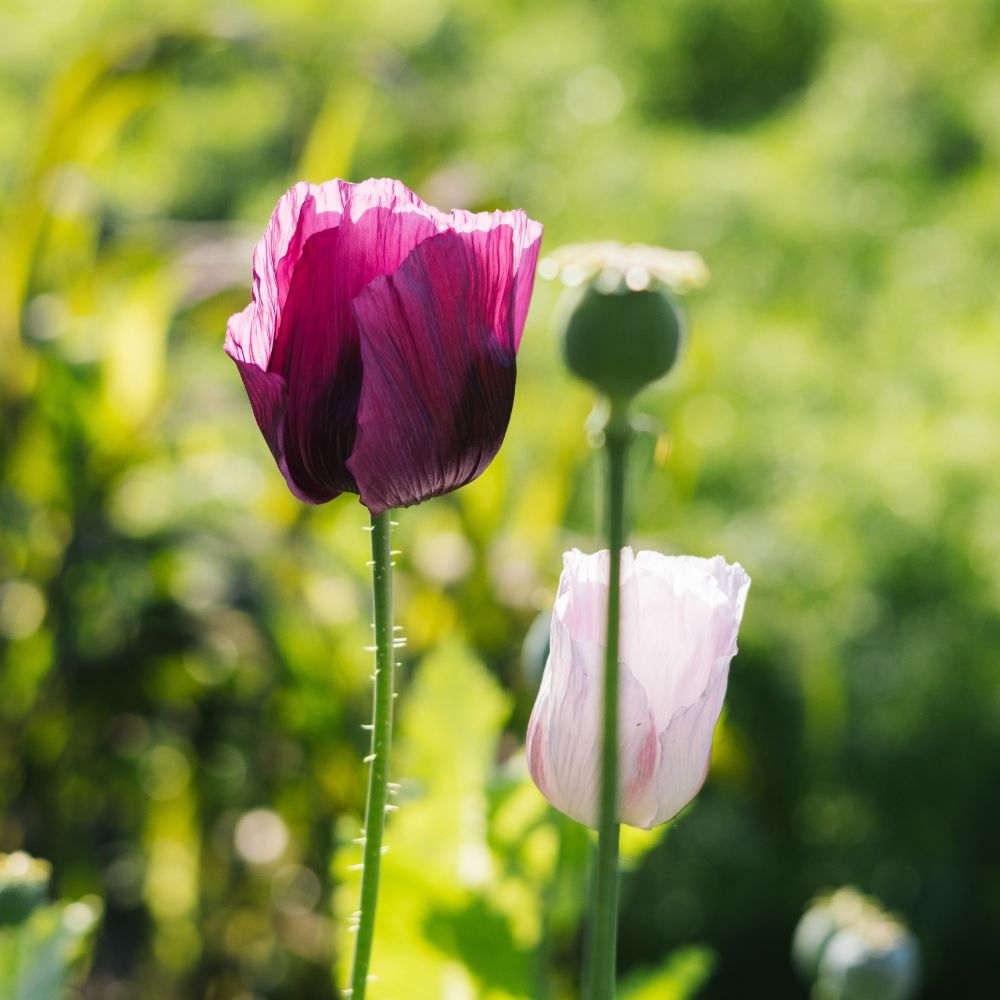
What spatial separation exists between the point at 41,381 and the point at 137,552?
0.13m

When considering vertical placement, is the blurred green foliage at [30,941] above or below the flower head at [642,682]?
below

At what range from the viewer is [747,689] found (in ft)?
3.29

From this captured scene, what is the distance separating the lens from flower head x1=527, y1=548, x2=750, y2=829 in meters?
0.23

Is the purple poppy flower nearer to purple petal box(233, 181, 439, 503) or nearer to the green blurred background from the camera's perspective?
purple petal box(233, 181, 439, 503)

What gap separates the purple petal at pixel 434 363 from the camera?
0.21 meters

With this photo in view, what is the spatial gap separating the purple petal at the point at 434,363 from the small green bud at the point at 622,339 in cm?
1

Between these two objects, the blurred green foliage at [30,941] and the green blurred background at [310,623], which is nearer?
the blurred green foliage at [30,941]

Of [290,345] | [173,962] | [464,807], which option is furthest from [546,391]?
[290,345]

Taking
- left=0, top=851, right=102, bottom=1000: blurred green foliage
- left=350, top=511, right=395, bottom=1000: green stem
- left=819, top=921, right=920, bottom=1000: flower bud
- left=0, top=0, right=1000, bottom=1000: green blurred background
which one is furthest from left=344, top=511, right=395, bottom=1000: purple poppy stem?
left=0, top=0, right=1000, bottom=1000: green blurred background

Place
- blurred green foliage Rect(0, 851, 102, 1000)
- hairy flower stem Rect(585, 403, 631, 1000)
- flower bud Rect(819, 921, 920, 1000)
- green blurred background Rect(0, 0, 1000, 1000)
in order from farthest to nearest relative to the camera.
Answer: green blurred background Rect(0, 0, 1000, 1000) → flower bud Rect(819, 921, 920, 1000) → blurred green foliage Rect(0, 851, 102, 1000) → hairy flower stem Rect(585, 403, 631, 1000)

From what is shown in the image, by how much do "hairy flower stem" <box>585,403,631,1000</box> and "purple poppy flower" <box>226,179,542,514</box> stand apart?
→ 3 centimetres

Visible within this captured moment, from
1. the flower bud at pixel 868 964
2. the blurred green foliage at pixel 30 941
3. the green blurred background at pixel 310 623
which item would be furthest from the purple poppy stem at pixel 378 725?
the green blurred background at pixel 310 623

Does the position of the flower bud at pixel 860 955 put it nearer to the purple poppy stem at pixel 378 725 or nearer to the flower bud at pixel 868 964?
the flower bud at pixel 868 964

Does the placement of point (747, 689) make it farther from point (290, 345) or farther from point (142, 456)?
point (290, 345)
